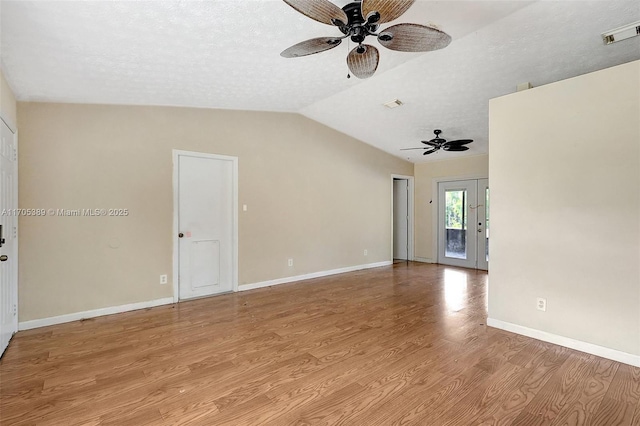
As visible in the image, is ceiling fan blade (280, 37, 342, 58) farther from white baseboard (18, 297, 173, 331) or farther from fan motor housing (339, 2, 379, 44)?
white baseboard (18, 297, 173, 331)

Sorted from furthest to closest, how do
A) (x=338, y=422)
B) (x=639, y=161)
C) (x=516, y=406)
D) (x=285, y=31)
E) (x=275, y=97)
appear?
(x=275, y=97) < (x=285, y=31) < (x=639, y=161) < (x=516, y=406) < (x=338, y=422)

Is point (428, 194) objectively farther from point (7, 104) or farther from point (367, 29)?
point (7, 104)

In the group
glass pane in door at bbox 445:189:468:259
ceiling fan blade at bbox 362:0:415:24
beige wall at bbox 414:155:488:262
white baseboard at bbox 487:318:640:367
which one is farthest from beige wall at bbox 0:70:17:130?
glass pane in door at bbox 445:189:468:259

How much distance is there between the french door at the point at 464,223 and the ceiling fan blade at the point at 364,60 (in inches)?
194

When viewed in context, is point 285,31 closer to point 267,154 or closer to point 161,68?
point 161,68

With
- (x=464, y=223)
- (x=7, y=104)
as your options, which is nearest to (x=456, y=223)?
(x=464, y=223)

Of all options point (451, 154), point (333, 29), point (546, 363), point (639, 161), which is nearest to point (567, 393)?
point (546, 363)

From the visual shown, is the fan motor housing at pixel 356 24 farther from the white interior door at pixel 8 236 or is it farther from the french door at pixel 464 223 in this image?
the french door at pixel 464 223

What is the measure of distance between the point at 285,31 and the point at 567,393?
3485mm

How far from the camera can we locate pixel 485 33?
9.16ft

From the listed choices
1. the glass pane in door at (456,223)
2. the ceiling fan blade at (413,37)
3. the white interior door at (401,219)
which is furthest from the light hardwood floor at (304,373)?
the white interior door at (401,219)

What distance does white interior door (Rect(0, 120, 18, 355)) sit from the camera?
2600 mm

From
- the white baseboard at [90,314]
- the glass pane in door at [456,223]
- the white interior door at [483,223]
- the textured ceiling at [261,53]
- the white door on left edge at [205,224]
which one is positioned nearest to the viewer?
the textured ceiling at [261,53]

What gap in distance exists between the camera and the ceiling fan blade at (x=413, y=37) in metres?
2.01
